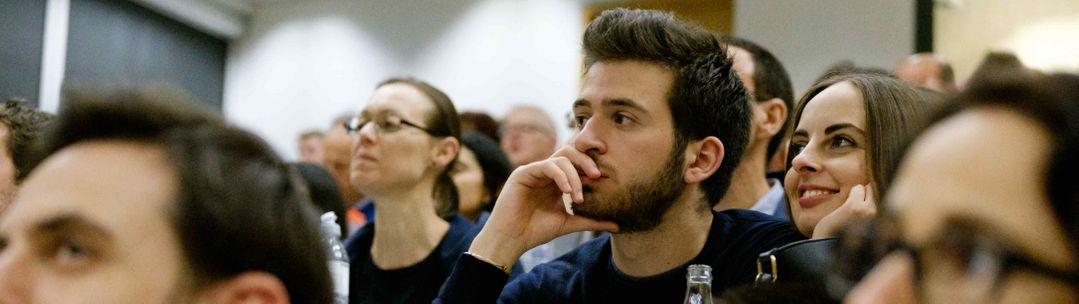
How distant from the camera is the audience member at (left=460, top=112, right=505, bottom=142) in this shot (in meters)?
4.11

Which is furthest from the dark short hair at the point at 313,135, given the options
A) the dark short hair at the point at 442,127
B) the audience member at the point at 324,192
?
the dark short hair at the point at 442,127

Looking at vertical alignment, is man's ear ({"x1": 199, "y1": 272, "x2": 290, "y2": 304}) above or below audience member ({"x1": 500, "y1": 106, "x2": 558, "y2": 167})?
above

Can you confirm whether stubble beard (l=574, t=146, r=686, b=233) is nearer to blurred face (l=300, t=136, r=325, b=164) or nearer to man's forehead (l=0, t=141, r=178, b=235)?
man's forehead (l=0, t=141, r=178, b=235)

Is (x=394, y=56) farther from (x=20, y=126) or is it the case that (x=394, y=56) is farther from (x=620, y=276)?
(x=620, y=276)

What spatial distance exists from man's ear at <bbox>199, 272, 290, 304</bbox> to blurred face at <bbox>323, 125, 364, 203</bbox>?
341 centimetres

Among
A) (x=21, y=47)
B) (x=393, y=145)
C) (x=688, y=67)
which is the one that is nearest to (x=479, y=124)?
(x=393, y=145)

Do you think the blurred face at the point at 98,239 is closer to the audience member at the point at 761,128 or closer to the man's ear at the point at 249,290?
the man's ear at the point at 249,290

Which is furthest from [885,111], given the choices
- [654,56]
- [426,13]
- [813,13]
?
[426,13]

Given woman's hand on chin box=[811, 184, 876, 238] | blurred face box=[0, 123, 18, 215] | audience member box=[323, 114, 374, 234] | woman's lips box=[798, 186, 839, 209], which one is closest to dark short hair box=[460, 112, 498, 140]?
audience member box=[323, 114, 374, 234]

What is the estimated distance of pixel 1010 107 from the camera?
0.73 metres

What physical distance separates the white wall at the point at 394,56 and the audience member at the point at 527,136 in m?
1.24

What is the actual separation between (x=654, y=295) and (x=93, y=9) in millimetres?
5978

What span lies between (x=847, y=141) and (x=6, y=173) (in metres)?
2.01

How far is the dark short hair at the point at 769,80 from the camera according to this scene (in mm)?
2611
